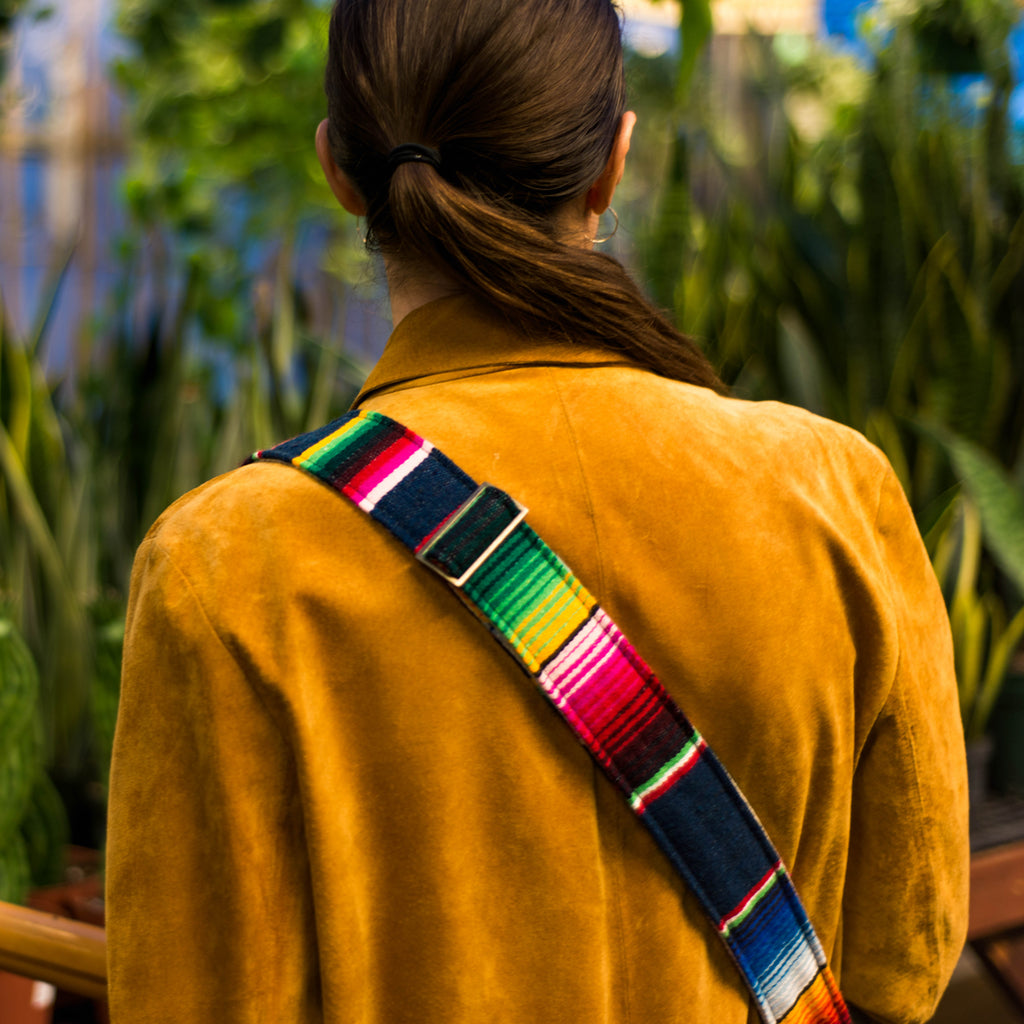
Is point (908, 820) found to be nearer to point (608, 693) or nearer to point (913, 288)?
point (608, 693)

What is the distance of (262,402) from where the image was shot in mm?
2430

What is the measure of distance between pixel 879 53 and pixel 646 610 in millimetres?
2497

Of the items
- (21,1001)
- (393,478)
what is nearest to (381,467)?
(393,478)

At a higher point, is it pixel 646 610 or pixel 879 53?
pixel 879 53

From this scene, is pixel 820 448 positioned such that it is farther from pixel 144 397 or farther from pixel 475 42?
pixel 144 397

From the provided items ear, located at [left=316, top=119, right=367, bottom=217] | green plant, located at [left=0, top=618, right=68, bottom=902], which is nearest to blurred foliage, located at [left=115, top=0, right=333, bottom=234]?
green plant, located at [left=0, top=618, right=68, bottom=902]

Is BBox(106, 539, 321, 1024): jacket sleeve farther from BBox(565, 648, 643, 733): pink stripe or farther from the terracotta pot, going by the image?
the terracotta pot

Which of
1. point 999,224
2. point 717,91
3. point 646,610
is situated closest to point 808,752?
point 646,610

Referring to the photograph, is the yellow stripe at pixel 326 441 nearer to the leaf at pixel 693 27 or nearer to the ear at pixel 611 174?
the ear at pixel 611 174

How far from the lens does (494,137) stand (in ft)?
2.27

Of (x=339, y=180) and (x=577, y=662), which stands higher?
(x=339, y=180)

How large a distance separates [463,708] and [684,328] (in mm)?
2038

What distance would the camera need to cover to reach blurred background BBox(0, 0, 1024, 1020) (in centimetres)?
211

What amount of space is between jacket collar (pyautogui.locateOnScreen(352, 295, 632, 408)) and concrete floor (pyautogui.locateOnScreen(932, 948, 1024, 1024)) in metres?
2.37
